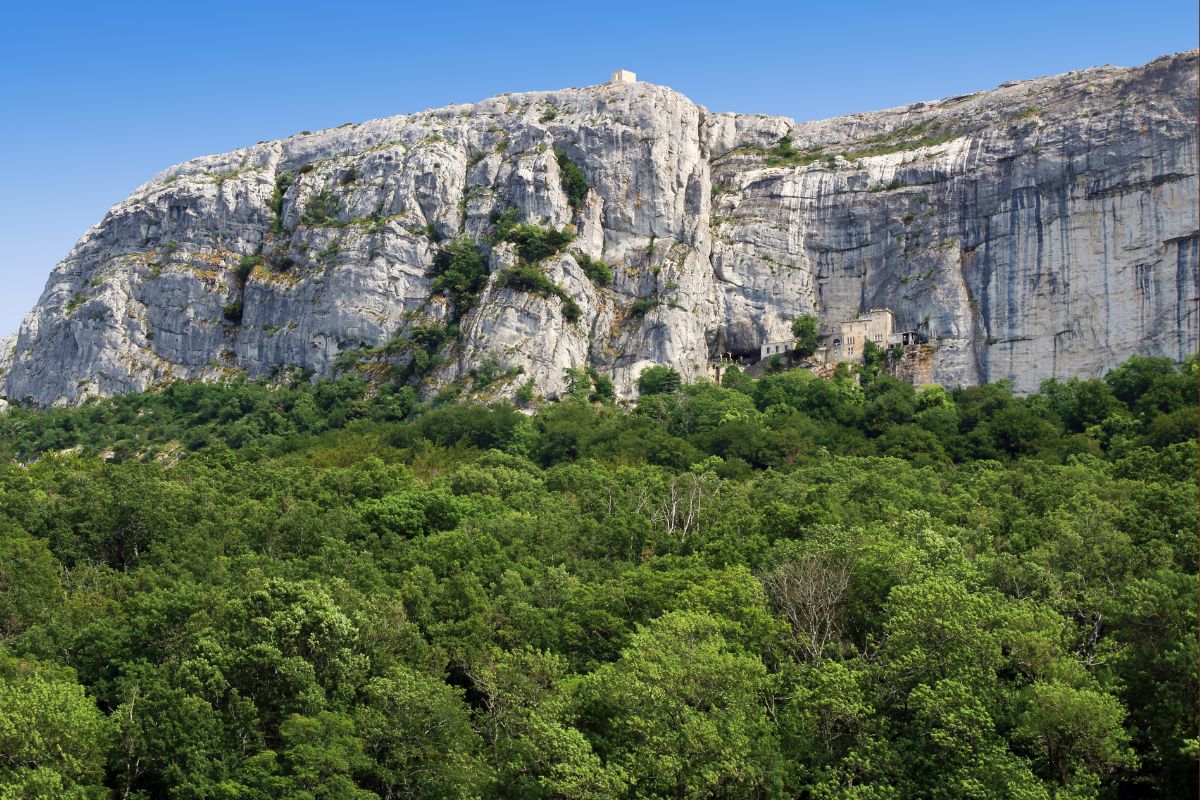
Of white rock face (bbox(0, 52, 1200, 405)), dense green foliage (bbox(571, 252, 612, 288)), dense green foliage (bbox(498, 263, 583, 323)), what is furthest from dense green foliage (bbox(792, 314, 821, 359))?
dense green foliage (bbox(498, 263, 583, 323))

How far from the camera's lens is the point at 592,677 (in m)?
31.1

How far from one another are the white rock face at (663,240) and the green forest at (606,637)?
106ft

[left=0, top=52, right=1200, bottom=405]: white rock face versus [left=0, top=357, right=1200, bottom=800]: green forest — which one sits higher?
[left=0, top=52, right=1200, bottom=405]: white rock face

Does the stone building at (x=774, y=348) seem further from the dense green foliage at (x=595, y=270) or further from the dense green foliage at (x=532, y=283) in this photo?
the dense green foliage at (x=532, y=283)

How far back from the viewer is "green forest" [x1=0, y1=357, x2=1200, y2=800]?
28.3 metres

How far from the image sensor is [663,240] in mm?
101562

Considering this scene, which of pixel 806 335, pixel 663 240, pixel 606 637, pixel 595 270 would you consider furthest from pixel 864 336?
pixel 606 637

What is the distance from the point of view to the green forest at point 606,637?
28266 millimetres

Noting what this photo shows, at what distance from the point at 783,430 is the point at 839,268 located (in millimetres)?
29021

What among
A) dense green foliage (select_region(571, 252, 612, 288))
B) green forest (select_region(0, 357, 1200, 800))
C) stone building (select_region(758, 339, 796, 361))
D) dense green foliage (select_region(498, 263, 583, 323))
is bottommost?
green forest (select_region(0, 357, 1200, 800))

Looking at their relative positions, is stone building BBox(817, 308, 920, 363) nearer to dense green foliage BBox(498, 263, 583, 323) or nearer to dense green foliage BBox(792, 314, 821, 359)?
dense green foliage BBox(792, 314, 821, 359)

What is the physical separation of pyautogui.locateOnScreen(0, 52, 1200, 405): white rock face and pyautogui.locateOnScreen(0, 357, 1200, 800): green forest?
32.4 meters

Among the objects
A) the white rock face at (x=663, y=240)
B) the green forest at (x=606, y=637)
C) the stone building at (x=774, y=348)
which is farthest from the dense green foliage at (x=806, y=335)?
the green forest at (x=606, y=637)

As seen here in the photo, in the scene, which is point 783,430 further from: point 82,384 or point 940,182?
point 82,384
